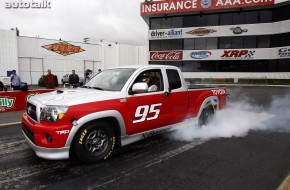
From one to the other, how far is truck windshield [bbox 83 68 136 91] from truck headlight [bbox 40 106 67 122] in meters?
1.19

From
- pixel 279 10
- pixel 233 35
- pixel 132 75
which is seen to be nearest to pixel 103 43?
pixel 233 35

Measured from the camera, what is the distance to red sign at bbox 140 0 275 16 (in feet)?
100

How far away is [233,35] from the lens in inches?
1281

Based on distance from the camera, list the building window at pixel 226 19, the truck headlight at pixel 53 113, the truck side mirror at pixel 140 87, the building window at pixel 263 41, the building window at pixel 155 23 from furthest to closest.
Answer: the building window at pixel 155 23 → the building window at pixel 226 19 → the building window at pixel 263 41 → the truck side mirror at pixel 140 87 → the truck headlight at pixel 53 113

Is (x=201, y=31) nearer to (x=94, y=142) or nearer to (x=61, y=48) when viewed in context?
(x=61, y=48)

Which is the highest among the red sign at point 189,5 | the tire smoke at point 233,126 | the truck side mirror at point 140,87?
the red sign at point 189,5

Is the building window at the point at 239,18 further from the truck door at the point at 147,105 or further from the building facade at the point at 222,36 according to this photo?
the truck door at the point at 147,105

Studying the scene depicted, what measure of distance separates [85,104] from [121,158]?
4.35 feet

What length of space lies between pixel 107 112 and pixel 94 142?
1.95 ft

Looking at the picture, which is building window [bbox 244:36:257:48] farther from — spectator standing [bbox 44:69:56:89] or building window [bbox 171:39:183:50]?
spectator standing [bbox 44:69:56:89]

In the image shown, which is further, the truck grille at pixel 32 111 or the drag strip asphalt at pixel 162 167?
the truck grille at pixel 32 111

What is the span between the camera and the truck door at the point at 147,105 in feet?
14.5

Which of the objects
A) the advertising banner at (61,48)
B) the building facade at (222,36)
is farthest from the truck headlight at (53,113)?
the building facade at (222,36)

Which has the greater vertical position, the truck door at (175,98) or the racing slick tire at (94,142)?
the truck door at (175,98)
